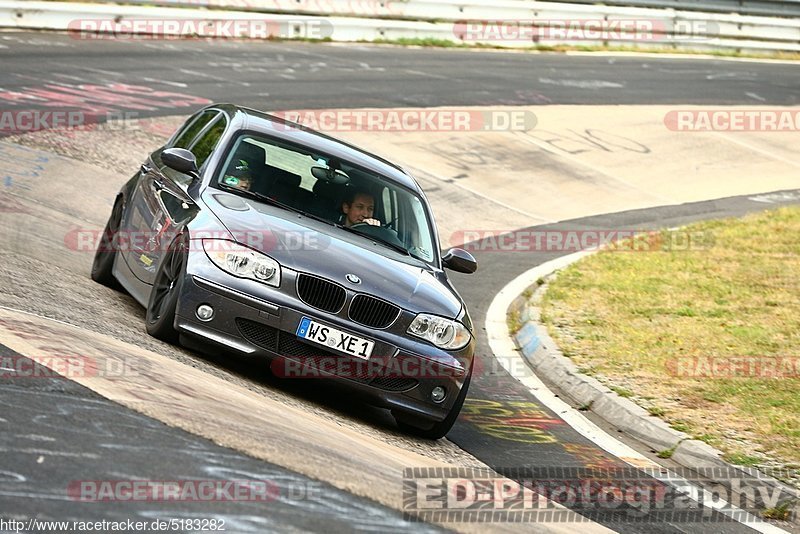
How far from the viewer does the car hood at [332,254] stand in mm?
7543

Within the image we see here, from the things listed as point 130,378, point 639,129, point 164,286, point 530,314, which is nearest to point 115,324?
point 164,286

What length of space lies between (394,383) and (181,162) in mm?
2222

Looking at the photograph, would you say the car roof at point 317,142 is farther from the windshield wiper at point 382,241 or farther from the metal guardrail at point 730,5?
the metal guardrail at point 730,5

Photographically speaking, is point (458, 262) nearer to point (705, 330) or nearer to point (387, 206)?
point (387, 206)

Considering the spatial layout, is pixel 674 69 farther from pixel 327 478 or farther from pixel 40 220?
pixel 327 478

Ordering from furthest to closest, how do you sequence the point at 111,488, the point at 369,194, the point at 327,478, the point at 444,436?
the point at 369,194, the point at 444,436, the point at 327,478, the point at 111,488

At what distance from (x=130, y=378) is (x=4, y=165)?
7.70m

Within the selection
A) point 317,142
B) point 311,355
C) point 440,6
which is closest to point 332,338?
point 311,355

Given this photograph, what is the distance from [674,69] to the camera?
31.0m

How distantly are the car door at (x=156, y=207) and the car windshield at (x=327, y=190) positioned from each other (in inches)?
14.6

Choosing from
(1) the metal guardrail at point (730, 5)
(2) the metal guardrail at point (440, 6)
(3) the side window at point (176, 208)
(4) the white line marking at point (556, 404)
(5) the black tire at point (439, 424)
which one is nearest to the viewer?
(4) the white line marking at point (556, 404)

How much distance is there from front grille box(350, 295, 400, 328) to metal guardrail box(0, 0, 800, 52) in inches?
663

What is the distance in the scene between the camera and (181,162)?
854 cm

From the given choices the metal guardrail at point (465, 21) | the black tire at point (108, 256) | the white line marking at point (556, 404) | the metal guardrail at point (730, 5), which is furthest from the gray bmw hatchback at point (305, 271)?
the metal guardrail at point (730, 5)
